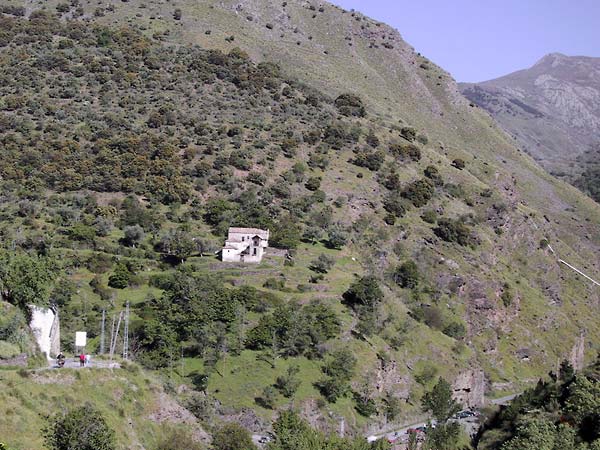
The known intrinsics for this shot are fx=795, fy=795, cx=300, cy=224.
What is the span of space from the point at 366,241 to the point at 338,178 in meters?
12.6

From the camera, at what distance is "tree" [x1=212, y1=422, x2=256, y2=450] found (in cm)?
3991

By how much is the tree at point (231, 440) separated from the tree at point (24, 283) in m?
11.3

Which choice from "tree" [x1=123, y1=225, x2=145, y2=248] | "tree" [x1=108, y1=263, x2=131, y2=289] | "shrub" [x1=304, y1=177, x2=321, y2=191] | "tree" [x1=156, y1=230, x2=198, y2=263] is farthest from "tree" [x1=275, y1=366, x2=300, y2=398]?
"shrub" [x1=304, y1=177, x2=321, y2=191]

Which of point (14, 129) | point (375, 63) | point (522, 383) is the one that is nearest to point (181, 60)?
point (14, 129)

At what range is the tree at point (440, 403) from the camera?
208ft

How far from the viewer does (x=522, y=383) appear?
86.2m

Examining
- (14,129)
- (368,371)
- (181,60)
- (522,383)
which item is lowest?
(522,383)

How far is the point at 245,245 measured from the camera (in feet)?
246

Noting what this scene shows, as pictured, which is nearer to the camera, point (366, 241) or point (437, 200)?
point (366, 241)

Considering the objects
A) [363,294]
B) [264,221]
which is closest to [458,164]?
[264,221]

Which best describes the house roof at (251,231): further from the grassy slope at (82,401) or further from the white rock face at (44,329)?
the grassy slope at (82,401)

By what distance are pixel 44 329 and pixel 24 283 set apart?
264 centimetres

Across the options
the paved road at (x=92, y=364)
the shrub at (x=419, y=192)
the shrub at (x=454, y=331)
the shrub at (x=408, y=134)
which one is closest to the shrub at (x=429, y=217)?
the shrub at (x=419, y=192)

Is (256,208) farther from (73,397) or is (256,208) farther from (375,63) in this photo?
(375,63)
